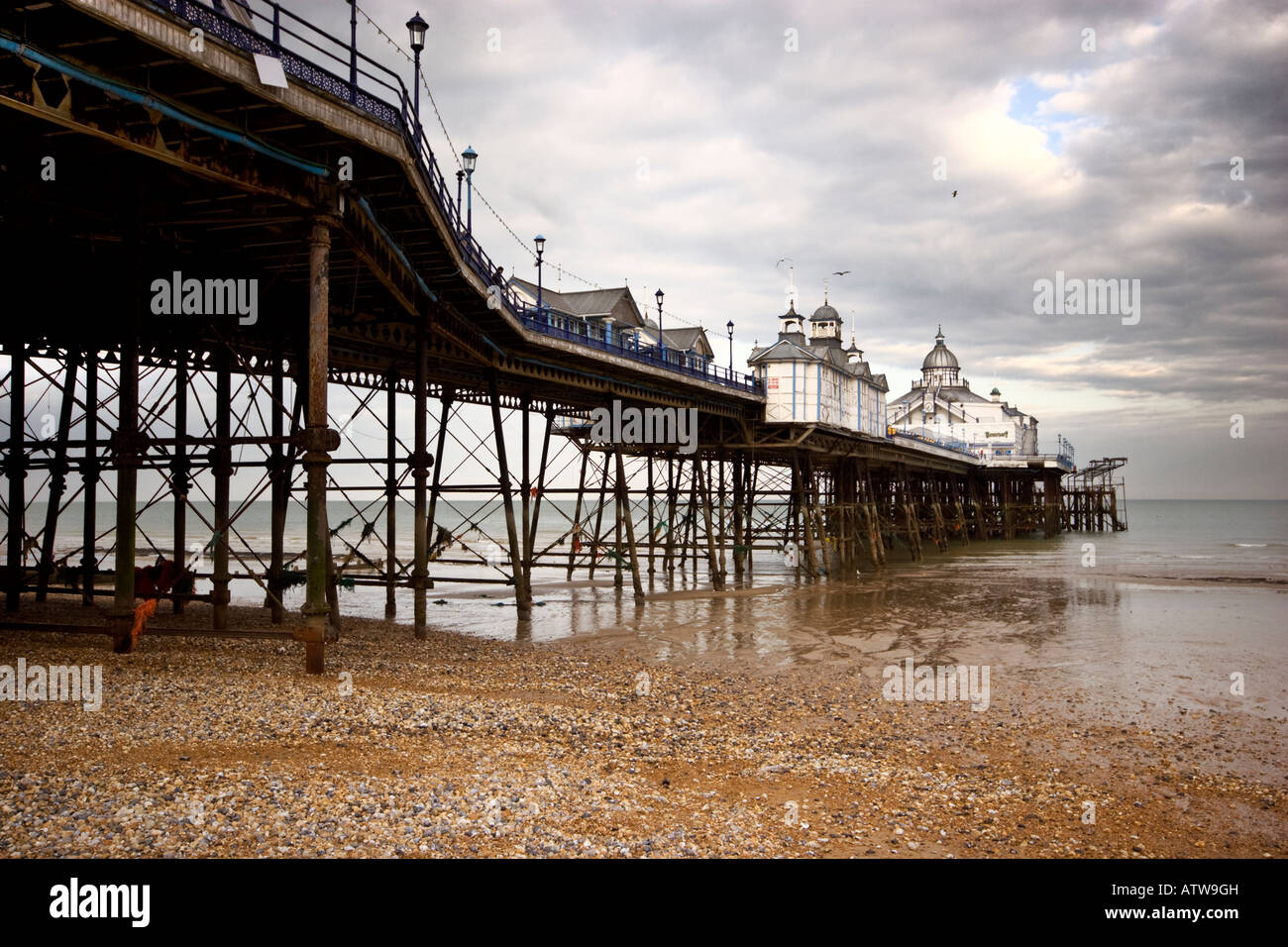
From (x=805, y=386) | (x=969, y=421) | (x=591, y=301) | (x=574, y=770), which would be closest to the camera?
(x=574, y=770)

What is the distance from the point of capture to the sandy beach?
579cm

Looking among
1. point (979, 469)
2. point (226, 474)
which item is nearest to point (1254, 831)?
point (226, 474)

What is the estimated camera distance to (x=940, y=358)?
101 metres

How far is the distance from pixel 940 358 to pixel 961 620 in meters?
86.0

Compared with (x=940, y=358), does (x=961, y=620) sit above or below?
below

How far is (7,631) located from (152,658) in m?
3.80

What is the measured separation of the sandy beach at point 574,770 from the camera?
579cm

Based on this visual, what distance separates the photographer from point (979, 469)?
228 feet

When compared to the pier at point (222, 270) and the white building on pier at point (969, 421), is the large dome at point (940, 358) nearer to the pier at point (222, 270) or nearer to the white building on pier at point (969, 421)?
the white building on pier at point (969, 421)

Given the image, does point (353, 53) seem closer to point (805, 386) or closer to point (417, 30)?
point (417, 30)

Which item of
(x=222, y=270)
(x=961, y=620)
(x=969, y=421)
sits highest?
(x=969, y=421)

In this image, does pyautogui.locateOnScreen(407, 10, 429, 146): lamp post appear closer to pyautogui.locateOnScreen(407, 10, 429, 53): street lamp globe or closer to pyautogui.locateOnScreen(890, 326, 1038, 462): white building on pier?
pyautogui.locateOnScreen(407, 10, 429, 53): street lamp globe

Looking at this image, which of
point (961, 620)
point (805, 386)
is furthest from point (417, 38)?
point (805, 386)
